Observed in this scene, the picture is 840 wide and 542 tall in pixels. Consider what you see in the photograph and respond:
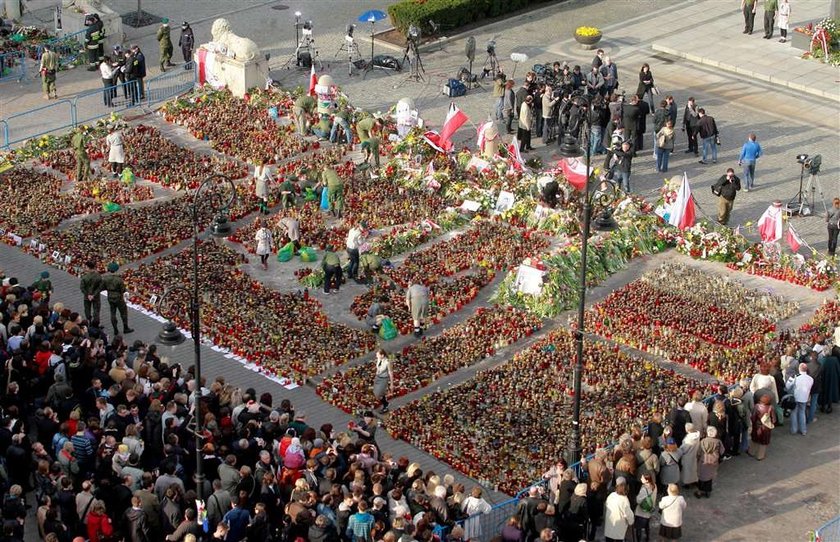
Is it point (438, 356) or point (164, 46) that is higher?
point (164, 46)

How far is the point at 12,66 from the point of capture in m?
49.5

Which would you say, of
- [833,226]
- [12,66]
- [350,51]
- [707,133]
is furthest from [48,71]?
[833,226]

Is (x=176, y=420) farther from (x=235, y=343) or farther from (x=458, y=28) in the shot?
(x=458, y=28)

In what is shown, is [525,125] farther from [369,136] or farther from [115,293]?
[115,293]

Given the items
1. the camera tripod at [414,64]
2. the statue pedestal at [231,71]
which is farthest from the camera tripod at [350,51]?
the statue pedestal at [231,71]

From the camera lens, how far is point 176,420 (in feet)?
91.4

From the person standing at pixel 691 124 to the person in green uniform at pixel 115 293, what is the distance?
1648 centimetres

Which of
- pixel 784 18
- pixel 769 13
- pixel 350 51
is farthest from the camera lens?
pixel 769 13

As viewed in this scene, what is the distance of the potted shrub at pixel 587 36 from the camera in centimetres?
5116

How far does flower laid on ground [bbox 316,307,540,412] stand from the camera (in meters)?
32.5

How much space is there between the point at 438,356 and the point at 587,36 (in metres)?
20.0

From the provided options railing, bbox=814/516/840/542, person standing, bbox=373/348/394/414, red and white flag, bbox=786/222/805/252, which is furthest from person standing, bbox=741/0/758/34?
railing, bbox=814/516/840/542

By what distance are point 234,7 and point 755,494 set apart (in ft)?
105

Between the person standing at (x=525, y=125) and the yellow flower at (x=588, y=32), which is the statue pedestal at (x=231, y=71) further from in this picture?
the yellow flower at (x=588, y=32)
